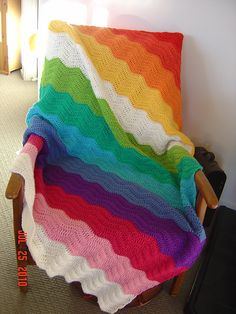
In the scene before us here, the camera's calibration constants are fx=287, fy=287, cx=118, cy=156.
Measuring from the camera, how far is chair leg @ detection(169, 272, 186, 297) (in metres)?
1.24

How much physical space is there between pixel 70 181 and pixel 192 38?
94 cm

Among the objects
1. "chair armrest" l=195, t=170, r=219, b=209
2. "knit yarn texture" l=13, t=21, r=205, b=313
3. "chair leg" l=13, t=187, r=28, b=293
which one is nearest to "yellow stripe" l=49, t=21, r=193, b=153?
"knit yarn texture" l=13, t=21, r=205, b=313

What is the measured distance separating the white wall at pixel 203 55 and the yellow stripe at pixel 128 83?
32 centimetres

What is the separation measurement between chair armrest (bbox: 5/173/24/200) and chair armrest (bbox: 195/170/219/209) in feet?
2.04

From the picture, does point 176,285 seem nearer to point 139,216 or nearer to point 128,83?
point 139,216

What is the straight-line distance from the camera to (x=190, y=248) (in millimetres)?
991

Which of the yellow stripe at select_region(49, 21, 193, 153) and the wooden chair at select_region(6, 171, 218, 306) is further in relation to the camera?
the yellow stripe at select_region(49, 21, 193, 153)

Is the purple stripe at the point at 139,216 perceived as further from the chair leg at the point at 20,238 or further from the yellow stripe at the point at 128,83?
the yellow stripe at the point at 128,83

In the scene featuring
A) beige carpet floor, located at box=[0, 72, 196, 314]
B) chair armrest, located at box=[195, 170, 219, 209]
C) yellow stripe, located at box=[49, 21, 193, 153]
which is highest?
yellow stripe, located at box=[49, 21, 193, 153]

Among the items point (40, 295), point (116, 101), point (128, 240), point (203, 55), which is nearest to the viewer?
point (128, 240)

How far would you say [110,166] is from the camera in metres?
1.30

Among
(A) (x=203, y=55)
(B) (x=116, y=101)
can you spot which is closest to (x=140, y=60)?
(B) (x=116, y=101)

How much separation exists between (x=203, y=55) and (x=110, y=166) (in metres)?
0.75

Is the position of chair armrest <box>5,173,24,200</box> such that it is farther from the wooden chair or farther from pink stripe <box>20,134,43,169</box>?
pink stripe <box>20,134,43,169</box>
